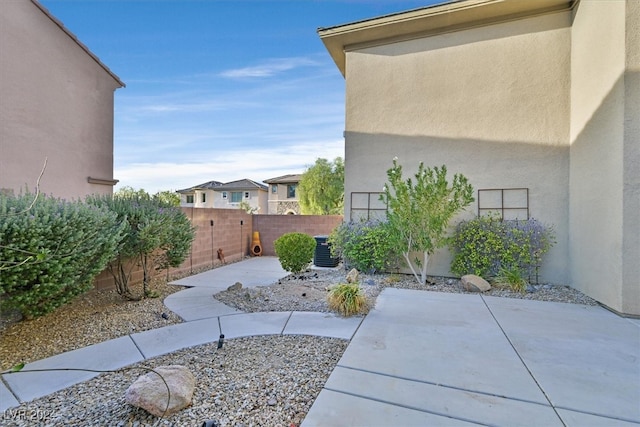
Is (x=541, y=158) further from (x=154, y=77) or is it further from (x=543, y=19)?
(x=154, y=77)

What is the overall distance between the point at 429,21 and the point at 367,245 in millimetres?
5116

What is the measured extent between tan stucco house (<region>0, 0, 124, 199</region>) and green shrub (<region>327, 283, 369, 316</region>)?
6336 millimetres

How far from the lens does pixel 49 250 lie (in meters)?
3.10

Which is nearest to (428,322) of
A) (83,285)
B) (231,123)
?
(83,285)

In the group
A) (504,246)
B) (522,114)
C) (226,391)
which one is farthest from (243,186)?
(226,391)

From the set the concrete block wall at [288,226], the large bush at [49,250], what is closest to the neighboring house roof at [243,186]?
the concrete block wall at [288,226]

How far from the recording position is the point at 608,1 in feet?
14.9

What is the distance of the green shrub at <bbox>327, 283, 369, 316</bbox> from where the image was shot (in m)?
4.12

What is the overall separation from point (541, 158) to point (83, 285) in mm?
8022

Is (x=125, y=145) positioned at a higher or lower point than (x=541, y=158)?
higher

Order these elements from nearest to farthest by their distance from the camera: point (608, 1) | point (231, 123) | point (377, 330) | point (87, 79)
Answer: point (377, 330)
point (608, 1)
point (87, 79)
point (231, 123)

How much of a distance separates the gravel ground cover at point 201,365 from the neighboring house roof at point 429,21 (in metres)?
5.64

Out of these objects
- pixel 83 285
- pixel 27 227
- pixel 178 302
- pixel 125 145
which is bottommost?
pixel 178 302

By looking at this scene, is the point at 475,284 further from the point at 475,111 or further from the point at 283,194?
the point at 283,194
